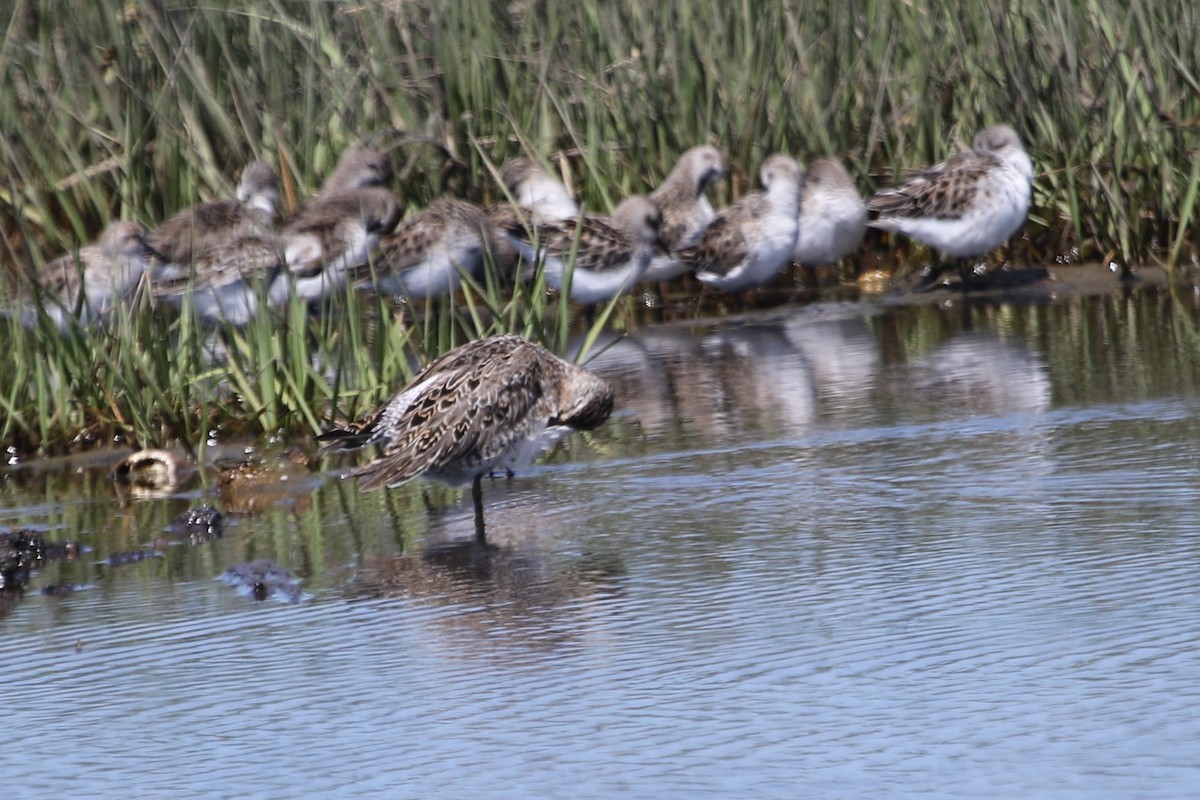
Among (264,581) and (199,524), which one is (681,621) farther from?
(199,524)

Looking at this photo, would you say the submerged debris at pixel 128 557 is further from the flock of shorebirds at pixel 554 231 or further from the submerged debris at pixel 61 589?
the flock of shorebirds at pixel 554 231

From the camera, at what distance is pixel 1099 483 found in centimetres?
641

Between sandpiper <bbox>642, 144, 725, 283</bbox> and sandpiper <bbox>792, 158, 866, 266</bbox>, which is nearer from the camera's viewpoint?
sandpiper <bbox>792, 158, 866, 266</bbox>

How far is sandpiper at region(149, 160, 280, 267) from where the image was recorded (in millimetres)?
11234

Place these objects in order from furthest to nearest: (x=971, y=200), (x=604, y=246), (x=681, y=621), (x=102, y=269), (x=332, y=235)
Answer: (x=604, y=246), (x=971, y=200), (x=332, y=235), (x=102, y=269), (x=681, y=621)

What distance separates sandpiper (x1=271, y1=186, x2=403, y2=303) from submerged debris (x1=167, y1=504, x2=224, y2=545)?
4.26 m

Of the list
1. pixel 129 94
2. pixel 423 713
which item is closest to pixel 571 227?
pixel 129 94

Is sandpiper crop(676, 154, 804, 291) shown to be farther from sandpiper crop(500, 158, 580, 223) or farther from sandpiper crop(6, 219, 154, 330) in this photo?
sandpiper crop(6, 219, 154, 330)

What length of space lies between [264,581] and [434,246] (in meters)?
5.96

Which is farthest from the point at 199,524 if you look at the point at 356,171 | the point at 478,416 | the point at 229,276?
the point at 356,171

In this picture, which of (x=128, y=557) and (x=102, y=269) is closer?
(x=128, y=557)

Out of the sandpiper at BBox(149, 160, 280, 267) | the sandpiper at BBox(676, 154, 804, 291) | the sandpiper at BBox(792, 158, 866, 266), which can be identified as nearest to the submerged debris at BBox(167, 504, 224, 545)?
the sandpiper at BBox(149, 160, 280, 267)

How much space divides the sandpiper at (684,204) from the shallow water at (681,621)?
4352 mm

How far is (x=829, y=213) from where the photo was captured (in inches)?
481
